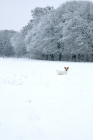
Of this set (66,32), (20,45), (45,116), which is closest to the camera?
(45,116)

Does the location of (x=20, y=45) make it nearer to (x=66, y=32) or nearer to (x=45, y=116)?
(x=66, y=32)

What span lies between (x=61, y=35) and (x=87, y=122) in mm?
46440

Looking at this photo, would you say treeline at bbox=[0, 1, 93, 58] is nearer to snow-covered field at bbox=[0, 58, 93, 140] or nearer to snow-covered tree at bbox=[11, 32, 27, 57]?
snow-covered tree at bbox=[11, 32, 27, 57]

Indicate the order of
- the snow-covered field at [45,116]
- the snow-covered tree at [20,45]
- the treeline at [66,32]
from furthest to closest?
the snow-covered tree at [20,45] < the treeline at [66,32] < the snow-covered field at [45,116]

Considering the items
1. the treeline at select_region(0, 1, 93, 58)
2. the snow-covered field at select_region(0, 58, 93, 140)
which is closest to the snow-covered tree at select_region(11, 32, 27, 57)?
the treeline at select_region(0, 1, 93, 58)

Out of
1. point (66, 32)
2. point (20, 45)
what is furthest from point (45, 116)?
point (20, 45)

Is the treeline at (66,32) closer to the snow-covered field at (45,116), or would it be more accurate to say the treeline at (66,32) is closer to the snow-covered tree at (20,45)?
the snow-covered tree at (20,45)

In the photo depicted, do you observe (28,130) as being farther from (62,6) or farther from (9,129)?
(62,6)

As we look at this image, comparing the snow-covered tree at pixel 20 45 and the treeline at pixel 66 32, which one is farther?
the snow-covered tree at pixel 20 45

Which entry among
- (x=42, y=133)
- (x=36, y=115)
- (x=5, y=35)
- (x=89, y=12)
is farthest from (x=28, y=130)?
(x=5, y=35)

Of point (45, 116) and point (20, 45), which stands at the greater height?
point (20, 45)

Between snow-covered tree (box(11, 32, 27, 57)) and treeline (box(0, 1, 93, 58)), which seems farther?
snow-covered tree (box(11, 32, 27, 57))

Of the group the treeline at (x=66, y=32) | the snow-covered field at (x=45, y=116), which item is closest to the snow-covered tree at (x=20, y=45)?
the treeline at (x=66, y=32)

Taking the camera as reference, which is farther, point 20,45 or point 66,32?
point 20,45
